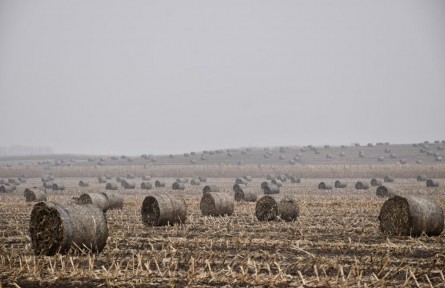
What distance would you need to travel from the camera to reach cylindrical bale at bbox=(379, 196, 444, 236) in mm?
16062

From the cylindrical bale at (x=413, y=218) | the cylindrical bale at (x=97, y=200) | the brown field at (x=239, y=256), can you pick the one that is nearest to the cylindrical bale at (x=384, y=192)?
the brown field at (x=239, y=256)

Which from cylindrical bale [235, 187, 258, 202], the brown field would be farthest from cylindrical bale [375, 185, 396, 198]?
the brown field

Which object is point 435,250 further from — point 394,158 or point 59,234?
point 394,158

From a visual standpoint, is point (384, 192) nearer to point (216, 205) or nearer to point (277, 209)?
point (216, 205)

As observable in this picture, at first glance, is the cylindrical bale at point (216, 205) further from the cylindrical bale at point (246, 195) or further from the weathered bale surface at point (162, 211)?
the cylindrical bale at point (246, 195)

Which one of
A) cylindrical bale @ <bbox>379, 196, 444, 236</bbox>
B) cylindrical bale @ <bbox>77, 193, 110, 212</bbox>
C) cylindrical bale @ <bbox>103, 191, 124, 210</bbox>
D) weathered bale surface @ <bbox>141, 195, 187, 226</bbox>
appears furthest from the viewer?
cylindrical bale @ <bbox>103, 191, 124, 210</bbox>

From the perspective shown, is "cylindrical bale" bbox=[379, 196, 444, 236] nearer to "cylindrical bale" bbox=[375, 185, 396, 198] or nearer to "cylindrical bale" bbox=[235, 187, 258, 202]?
"cylindrical bale" bbox=[235, 187, 258, 202]

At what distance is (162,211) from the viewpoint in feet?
63.0

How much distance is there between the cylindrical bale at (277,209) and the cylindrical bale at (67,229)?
8.74m

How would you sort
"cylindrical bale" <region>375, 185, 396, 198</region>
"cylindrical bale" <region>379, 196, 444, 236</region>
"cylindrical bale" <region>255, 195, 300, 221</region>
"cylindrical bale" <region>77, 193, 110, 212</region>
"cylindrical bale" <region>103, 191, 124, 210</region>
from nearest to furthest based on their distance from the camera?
1. "cylindrical bale" <region>379, 196, 444, 236</region>
2. "cylindrical bale" <region>255, 195, 300, 221</region>
3. "cylindrical bale" <region>77, 193, 110, 212</region>
4. "cylindrical bale" <region>103, 191, 124, 210</region>
5. "cylindrical bale" <region>375, 185, 396, 198</region>

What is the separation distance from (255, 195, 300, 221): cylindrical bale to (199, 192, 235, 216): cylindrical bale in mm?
2353

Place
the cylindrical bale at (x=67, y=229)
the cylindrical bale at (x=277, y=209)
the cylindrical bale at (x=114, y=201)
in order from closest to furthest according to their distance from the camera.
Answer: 1. the cylindrical bale at (x=67, y=229)
2. the cylindrical bale at (x=277, y=209)
3. the cylindrical bale at (x=114, y=201)

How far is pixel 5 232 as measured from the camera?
17875 millimetres

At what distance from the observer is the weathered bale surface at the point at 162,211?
63.1 feet
